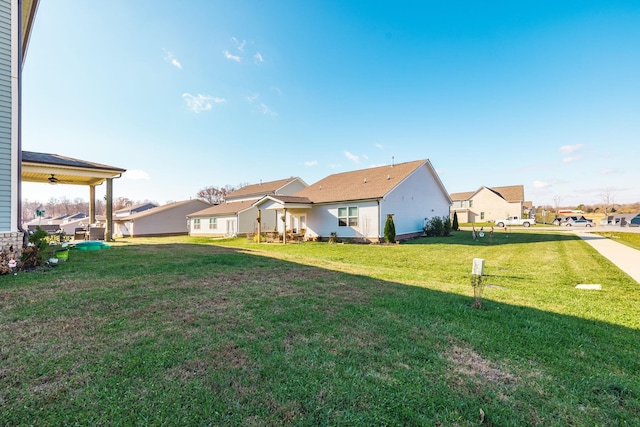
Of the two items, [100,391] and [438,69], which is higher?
[438,69]

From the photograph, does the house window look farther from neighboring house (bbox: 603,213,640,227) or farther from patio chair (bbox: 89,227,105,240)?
neighboring house (bbox: 603,213,640,227)

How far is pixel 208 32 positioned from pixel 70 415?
48.6ft

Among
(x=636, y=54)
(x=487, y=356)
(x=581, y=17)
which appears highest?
(x=581, y=17)

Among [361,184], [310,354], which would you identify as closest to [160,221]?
[361,184]

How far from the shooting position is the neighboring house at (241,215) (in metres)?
25.5

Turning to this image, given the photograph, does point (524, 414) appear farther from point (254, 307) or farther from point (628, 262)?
point (628, 262)

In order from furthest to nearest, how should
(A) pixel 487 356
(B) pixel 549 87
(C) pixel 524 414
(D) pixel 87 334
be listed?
(B) pixel 549 87 → (D) pixel 87 334 → (A) pixel 487 356 → (C) pixel 524 414

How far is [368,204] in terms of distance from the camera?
18156mm

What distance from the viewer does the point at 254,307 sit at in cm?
483

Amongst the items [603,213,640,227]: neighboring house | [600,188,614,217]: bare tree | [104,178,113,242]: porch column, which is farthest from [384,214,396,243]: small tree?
[600,188,614,217]: bare tree

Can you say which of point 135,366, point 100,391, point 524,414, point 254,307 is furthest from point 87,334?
point 524,414

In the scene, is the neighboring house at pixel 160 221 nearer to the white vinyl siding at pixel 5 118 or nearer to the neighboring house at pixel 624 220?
the white vinyl siding at pixel 5 118

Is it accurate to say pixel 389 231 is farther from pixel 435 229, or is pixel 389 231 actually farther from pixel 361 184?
pixel 435 229

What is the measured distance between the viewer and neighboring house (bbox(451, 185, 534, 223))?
45281 millimetres
